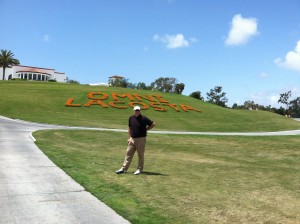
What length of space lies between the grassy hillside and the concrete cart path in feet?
99.2

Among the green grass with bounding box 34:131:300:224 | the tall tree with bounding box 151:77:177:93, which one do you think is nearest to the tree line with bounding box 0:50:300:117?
the tall tree with bounding box 151:77:177:93

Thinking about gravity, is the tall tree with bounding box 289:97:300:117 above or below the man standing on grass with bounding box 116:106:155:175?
above

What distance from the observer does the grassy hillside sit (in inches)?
1877

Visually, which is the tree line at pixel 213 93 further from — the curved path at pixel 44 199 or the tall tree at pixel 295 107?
the curved path at pixel 44 199

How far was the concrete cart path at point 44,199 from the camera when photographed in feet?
22.9

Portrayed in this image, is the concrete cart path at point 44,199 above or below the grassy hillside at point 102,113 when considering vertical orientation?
below

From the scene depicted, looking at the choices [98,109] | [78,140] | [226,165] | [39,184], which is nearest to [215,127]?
[98,109]

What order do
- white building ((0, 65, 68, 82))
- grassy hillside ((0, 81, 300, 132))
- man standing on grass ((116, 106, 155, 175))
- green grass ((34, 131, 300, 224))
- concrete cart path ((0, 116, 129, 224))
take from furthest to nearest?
1. white building ((0, 65, 68, 82))
2. grassy hillside ((0, 81, 300, 132))
3. man standing on grass ((116, 106, 155, 175))
4. green grass ((34, 131, 300, 224))
5. concrete cart path ((0, 116, 129, 224))

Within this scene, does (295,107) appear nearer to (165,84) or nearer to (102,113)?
(165,84)

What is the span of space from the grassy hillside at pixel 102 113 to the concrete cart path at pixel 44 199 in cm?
3025

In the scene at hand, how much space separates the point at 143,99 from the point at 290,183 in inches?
2285

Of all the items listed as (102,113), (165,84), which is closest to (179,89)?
(165,84)

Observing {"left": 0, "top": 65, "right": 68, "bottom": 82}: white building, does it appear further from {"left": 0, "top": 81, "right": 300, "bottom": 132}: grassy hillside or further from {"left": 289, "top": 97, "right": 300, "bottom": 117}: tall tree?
{"left": 289, "top": 97, "right": 300, "bottom": 117}: tall tree

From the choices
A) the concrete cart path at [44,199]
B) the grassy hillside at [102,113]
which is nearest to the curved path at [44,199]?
the concrete cart path at [44,199]
